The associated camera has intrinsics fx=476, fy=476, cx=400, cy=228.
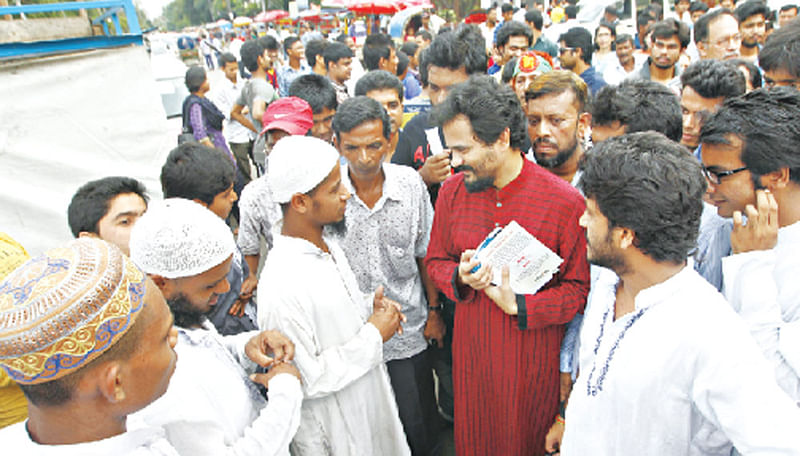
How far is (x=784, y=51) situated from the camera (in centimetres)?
274

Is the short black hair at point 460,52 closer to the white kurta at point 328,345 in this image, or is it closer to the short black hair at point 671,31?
the white kurta at point 328,345

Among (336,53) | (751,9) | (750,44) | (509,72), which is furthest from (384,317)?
(751,9)

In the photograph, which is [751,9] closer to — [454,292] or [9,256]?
[454,292]

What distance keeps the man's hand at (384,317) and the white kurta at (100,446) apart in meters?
0.98

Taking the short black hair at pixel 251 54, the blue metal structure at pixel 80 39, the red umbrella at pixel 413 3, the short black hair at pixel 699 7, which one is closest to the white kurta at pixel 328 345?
the blue metal structure at pixel 80 39

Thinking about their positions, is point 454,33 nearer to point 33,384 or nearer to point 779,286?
point 779,286

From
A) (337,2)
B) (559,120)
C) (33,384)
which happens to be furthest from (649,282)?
(337,2)

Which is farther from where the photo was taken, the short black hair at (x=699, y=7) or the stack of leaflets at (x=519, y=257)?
the short black hair at (x=699, y=7)

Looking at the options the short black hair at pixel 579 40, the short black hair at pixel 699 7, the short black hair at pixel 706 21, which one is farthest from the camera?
the short black hair at pixel 699 7

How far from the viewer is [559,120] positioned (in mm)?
2543

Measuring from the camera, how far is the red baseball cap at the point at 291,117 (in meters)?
3.37

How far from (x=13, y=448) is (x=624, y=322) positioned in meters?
1.65

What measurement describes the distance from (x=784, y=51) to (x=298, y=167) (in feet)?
9.39

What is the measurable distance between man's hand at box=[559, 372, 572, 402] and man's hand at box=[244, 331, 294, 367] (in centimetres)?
124
